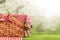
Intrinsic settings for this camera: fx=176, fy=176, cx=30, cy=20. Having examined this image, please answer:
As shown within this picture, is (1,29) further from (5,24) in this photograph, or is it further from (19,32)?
(19,32)

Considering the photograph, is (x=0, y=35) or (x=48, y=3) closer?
(x=0, y=35)

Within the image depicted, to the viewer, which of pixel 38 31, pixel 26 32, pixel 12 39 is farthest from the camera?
pixel 38 31

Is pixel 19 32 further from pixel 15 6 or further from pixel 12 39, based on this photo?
pixel 15 6

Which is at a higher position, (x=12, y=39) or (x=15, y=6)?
(x=15, y=6)

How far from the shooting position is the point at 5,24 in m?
2.07

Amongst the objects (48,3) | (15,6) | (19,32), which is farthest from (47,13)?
(19,32)

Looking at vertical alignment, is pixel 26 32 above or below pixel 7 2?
below

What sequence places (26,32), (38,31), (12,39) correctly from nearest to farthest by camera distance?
(12,39) < (26,32) < (38,31)

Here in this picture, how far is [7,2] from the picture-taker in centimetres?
258

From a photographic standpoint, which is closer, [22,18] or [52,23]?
[22,18]

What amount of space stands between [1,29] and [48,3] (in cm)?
86

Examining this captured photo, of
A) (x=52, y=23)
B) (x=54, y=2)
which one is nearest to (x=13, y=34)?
(x=52, y=23)

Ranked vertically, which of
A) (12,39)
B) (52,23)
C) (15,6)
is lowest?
(12,39)

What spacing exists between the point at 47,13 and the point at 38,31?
29 centimetres
